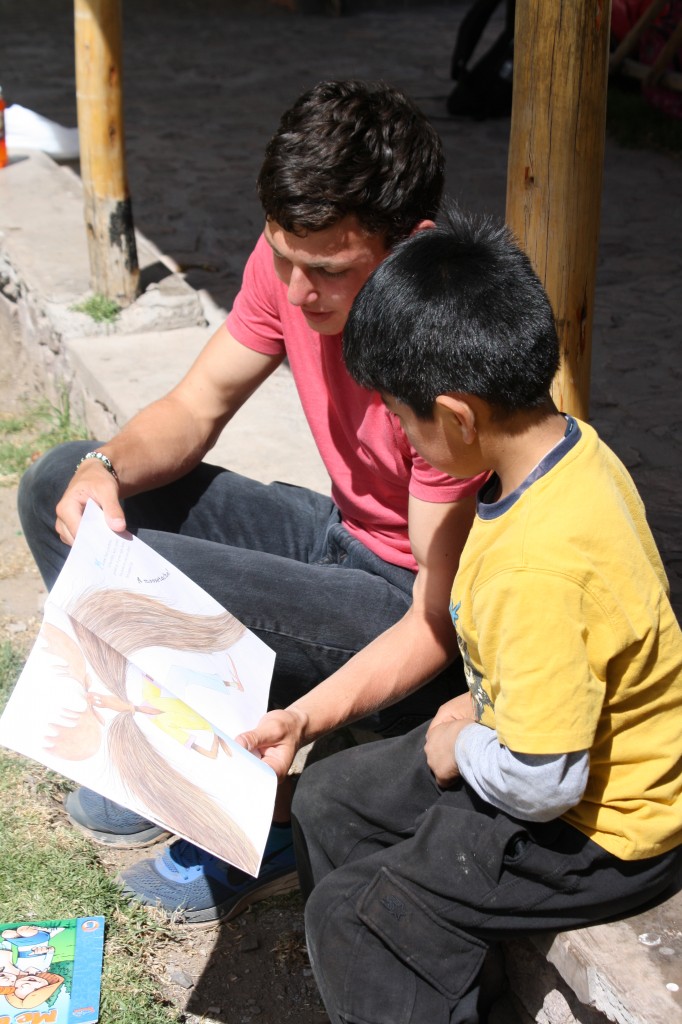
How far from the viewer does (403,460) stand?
2123 millimetres

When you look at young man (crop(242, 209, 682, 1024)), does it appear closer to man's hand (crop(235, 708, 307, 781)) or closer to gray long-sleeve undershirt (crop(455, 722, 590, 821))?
gray long-sleeve undershirt (crop(455, 722, 590, 821))

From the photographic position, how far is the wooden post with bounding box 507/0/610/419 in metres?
2.05

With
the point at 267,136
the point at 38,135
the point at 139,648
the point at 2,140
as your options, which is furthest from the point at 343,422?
the point at 267,136

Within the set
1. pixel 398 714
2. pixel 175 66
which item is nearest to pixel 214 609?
pixel 398 714

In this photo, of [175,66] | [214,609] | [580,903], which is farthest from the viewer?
[175,66]

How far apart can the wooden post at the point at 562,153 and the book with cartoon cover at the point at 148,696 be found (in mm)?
848

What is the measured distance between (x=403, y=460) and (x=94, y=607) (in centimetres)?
61

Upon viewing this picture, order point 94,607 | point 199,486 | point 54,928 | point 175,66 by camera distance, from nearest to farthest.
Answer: point 94,607
point 54,928
point 199,486
point 175,66

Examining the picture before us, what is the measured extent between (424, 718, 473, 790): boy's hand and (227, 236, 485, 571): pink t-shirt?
464 mm

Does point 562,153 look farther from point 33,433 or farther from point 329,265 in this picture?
point 33,433

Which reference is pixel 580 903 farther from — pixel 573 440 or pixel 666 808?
pixel 573 440

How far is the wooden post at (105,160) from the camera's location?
4.32m

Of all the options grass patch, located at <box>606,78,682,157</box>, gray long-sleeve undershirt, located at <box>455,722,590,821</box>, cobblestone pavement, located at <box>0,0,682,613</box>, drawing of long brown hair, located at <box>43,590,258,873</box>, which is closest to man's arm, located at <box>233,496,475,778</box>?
drawing of long brown hair, located at <box>43,590,258,873</box>

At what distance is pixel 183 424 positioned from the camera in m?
2.46
